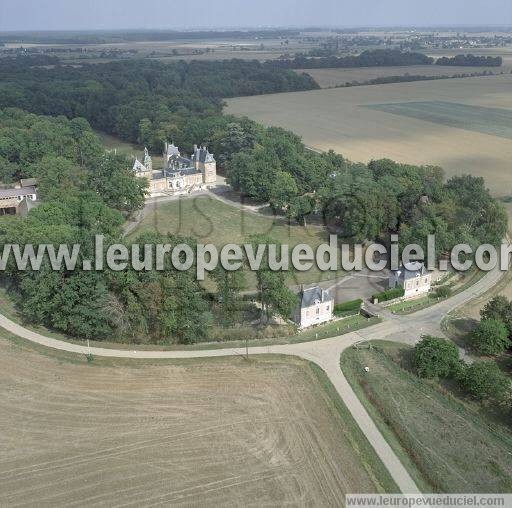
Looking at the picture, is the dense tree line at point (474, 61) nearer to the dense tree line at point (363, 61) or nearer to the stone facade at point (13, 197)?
the dense tree line at point (363, 61)

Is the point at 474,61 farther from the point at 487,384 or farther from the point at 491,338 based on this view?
the point at 487,384

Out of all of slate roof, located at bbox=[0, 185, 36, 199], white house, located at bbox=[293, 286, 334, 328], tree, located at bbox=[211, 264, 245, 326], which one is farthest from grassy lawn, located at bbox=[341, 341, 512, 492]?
slate roof, located at bbox=[0, 185, 36, 199]

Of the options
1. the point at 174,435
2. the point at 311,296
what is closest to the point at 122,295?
the point at 174,435

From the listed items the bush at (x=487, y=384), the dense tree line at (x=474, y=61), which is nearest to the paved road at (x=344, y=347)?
the bush at (x=487, y=384)

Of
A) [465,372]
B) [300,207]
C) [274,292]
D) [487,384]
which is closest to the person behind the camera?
[487,384]

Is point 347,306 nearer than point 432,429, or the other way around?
point 432,429

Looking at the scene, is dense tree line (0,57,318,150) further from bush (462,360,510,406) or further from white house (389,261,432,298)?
bush (462,360,510,406)
